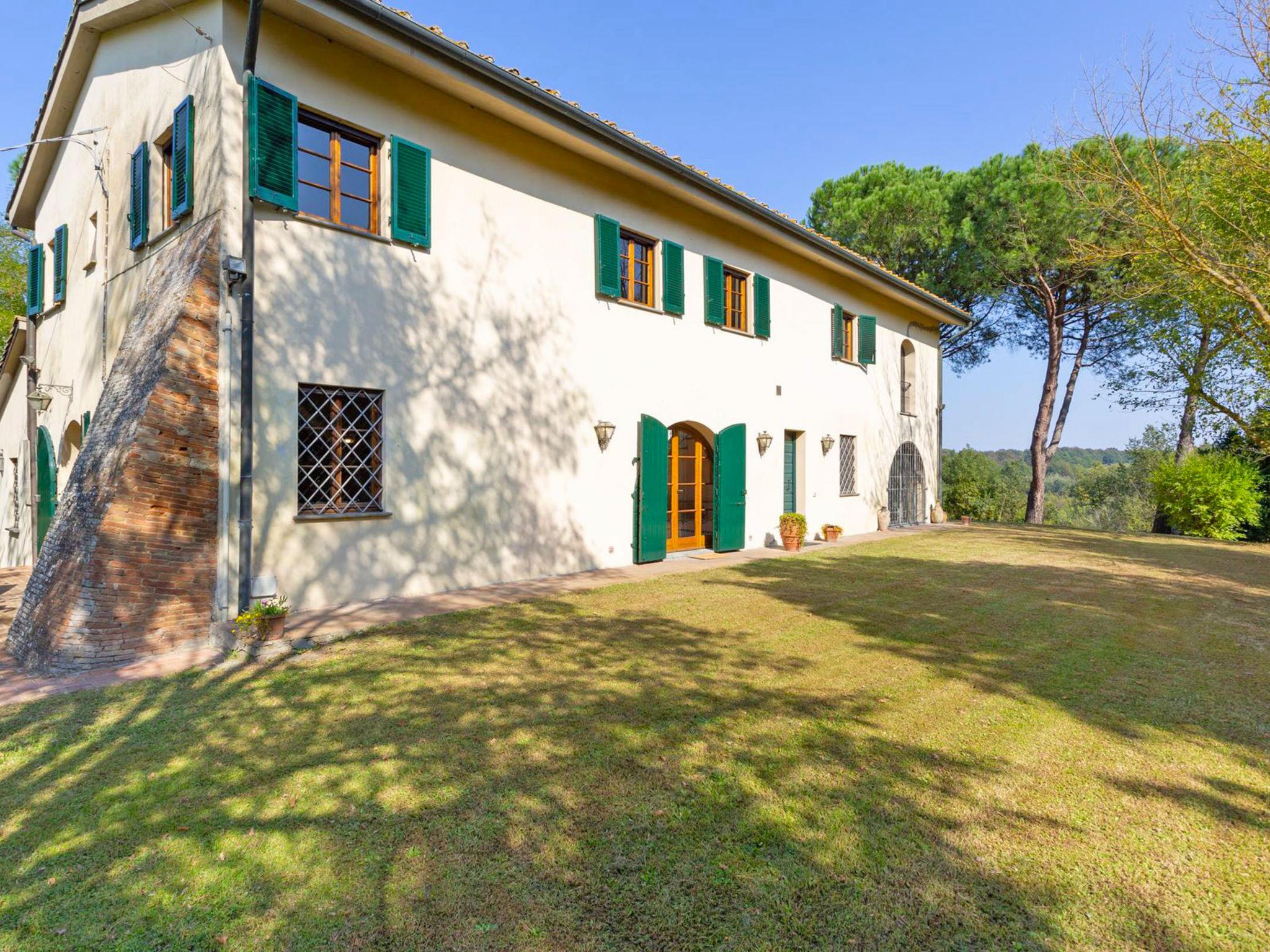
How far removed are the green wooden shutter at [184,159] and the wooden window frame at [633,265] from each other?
4990 millimetres

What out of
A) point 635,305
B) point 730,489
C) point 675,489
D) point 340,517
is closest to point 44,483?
point 340,517

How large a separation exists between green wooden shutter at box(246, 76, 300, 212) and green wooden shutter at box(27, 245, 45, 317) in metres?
8.17

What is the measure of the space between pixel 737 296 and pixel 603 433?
4.30m

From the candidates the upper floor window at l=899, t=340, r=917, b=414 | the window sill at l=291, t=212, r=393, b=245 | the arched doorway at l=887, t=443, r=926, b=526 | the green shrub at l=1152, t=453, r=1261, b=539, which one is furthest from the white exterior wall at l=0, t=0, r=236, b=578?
the green shrub at l=1152, t=453, r=1261, b=539

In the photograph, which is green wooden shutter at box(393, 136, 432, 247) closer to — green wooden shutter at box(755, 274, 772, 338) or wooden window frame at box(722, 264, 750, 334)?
wooden window frame at box(722, 264, 750, 334)

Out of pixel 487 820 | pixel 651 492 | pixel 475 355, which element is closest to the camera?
pixel 487 820

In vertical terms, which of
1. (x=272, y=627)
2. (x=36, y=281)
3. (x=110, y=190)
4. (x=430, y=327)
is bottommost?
(x=272, y=627)

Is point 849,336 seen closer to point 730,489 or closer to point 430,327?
point 730,489

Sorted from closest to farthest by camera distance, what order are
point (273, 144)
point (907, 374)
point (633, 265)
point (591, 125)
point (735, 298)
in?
point (273, 144), point (591, 125), point (633, 265), point (735, 298), point (907, 374)

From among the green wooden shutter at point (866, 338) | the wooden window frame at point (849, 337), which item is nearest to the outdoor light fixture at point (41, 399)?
the wooden window frame at point (849, 337)

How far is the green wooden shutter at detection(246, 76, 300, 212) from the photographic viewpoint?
5.52 meters

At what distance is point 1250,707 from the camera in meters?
3.86

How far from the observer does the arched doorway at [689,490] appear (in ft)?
33.4

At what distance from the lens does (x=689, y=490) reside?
1050 cm
